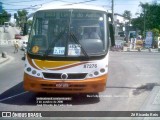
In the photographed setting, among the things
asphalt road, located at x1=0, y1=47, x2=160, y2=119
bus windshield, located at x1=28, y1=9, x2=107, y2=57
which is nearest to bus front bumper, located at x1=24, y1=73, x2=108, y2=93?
asphalt road, located at x1=0, y1=47, x2=160, y2=119

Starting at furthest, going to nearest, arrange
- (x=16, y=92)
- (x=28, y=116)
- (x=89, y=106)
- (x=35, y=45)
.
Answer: (x=16, y=92) < (x=35, y=45) < (x=89, y=106) < (x=28, y=116)

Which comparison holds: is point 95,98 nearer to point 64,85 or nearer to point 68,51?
point 64,85

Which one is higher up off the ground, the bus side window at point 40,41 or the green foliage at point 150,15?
the green foliage at point 150,15

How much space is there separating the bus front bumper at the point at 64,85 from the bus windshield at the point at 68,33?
2.25ft

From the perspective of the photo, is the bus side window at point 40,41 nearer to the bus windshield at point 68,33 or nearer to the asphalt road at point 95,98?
the bus windshield at point 68,33

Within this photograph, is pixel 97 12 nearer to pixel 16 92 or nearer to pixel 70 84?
pixel 70 84

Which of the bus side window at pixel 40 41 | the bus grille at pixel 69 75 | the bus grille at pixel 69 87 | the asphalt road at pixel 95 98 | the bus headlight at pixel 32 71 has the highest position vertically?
the bus side window at pixel 40 41

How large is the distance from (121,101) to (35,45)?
2835mm

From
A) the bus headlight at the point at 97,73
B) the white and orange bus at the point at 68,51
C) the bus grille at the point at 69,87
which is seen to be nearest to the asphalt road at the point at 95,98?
the bus grille at the point at 69,87

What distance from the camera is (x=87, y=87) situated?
770 cm

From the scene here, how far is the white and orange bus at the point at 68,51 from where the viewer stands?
7.64m

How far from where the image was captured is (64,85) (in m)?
7.57

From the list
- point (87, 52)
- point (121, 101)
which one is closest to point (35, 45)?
point (87, 52)

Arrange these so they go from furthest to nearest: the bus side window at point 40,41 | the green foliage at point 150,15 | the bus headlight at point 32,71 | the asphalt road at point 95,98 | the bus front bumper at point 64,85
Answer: the green foliage at point 150,15, the bus side window at point 40,41, the bus headlight at point 32,71, the bus front bumper at point 64,85, the asphalt road at point 95,98
